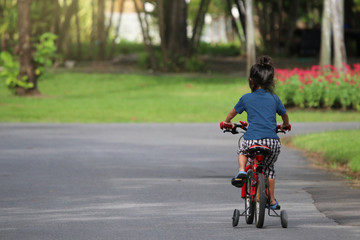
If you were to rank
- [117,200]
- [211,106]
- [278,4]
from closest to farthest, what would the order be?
[117,200] < [211,106] < [278,4]

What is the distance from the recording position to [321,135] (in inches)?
747

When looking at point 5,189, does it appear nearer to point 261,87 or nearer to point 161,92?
point 261,87

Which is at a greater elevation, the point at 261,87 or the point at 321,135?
the point at 261,87

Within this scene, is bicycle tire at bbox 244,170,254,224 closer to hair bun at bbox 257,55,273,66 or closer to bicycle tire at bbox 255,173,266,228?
bicycle tire at bbox 255,173,266,228

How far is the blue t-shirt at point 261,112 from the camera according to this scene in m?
8.80

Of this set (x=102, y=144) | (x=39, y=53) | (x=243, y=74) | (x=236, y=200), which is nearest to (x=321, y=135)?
(x=102, y=144)

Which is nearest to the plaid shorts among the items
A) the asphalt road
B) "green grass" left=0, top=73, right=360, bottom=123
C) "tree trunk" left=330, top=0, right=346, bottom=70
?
the asphalt road

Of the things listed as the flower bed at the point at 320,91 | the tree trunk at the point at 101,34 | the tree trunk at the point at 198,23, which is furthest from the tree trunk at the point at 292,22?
the flower bed at the point at 320,91

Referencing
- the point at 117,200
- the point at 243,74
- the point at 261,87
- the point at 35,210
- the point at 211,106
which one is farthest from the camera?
the point at 243,74

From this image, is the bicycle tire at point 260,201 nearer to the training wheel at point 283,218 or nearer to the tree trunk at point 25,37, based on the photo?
the training wheel at point 283,218

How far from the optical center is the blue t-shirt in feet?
28.9

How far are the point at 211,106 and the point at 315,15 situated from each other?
41.6 meters

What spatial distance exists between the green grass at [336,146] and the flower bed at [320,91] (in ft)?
25.7

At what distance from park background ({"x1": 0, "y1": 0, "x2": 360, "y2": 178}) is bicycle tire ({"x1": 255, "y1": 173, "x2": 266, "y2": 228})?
16.6 feet
